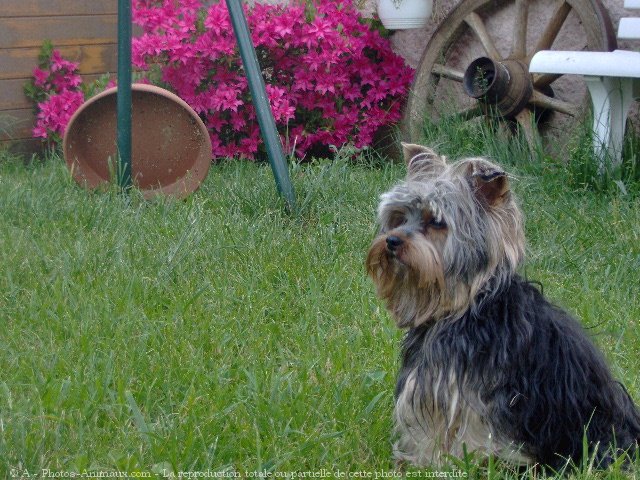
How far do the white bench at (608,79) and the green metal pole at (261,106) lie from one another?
1502mm

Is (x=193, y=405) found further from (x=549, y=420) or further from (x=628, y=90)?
(x=628, y=90)

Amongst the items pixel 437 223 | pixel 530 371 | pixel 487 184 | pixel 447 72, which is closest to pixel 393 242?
pixel 437 223

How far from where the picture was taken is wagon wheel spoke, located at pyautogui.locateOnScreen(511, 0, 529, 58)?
6.41 meters

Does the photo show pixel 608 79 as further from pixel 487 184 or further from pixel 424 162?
pixel 487 184

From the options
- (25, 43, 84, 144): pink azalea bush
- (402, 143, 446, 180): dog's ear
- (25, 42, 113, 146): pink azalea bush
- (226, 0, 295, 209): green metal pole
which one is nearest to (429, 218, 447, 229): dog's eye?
(402, 143, 446, 180): dog's ear

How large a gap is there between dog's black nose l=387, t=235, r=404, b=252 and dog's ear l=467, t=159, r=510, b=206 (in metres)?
0.27

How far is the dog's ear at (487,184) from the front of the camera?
9.06 ft

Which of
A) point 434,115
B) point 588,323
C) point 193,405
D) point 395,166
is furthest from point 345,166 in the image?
point 193,405

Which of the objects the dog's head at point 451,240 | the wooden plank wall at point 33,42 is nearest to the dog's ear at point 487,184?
the dog's head at point 451,240

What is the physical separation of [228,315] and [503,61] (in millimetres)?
3030

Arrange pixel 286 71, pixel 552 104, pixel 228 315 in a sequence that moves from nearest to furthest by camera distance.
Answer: pixel 228 315 → pixel 552 104 → pixel 286 71

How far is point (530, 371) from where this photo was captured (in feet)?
9.18

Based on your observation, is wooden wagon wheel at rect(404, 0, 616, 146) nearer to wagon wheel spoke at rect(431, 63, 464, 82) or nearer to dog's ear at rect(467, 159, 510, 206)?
wagon wheel spoke at rect(431, 63, 464, 82)

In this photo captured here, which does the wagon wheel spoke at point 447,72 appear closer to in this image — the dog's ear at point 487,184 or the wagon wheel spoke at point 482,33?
the wagon wheel spoke at point 482,33
